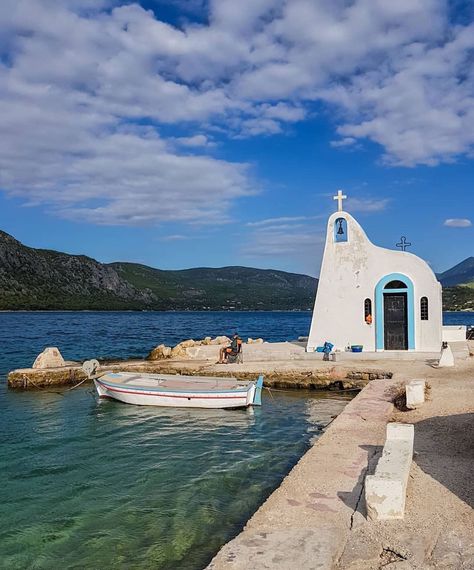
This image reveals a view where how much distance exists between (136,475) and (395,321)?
49.4 ft

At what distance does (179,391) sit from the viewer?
16.6 meters

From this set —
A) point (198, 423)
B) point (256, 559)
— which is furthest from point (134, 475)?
point (256, 559)

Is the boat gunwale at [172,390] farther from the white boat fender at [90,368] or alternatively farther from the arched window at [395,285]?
the arched window at [395,285]

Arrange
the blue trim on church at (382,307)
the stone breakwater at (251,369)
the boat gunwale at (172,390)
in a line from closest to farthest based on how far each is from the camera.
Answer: the boat gunwale at (172,390) < the stone breakwater at (251,369) < the blue trim on church at (382,307)

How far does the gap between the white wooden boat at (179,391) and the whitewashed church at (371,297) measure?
7.05 metres

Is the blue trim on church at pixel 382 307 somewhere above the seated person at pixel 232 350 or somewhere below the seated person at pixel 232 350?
above

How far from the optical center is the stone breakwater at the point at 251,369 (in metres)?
19.0

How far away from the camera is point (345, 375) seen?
1889 cm

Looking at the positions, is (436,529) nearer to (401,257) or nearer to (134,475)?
(134,475)

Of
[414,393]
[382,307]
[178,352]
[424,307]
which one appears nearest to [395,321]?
[382,307]

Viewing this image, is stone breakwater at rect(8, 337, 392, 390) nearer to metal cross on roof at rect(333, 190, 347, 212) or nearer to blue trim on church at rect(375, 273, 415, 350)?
blue trim on church at rect(375, 273, 415, 350)

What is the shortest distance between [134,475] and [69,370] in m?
12.5

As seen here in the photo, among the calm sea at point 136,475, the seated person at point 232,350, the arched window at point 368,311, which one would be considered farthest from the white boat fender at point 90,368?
the arched window at point 368,311

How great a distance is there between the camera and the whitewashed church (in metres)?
22.4
